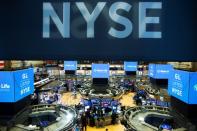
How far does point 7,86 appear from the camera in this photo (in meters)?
11.4

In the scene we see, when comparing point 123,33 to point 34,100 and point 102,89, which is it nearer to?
point 34,100

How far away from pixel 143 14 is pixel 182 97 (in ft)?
27.2

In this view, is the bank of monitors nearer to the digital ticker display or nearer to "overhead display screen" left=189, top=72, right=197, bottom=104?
"overhead display screen" left=189, top=72, right=197, bottom=104

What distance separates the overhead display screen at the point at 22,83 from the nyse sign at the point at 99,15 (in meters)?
8.67

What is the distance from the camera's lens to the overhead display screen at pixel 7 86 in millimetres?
11281

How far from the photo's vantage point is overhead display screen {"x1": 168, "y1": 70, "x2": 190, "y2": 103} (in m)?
10.2

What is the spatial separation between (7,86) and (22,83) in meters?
0.73

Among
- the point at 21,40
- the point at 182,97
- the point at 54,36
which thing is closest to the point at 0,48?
the point at 21,40

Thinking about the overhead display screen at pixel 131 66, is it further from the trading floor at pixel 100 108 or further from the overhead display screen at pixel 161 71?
the overhead display screen at pixel 161 71

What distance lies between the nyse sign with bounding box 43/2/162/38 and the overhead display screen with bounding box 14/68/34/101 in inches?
341

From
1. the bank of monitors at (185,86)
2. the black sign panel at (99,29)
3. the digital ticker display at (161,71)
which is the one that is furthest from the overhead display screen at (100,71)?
the black sign panel at (99,29)

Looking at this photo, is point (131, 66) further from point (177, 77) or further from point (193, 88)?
point (193, 88)

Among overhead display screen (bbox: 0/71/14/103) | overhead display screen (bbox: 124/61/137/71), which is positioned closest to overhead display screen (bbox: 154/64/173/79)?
overhead display screen (bbox: 124/61/137/71)

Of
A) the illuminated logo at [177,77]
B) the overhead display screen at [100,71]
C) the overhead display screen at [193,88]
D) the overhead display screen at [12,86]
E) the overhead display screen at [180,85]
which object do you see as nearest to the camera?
the overhead display screen at [193,88]
